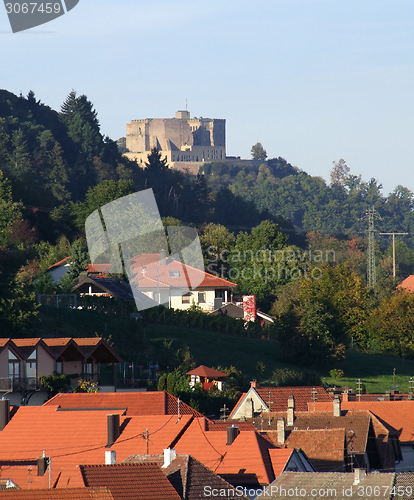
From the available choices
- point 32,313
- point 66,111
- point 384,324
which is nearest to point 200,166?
point 66,111

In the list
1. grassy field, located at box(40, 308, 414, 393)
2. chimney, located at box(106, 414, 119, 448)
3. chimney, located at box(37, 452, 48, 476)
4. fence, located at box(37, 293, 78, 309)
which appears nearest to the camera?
chimney, located at box(37, 452, 48, 476)

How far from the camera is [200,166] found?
189 meters

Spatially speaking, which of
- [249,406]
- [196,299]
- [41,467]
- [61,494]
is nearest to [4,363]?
[249,406]

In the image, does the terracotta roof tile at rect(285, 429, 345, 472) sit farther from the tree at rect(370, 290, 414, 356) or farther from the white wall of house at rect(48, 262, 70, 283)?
the white wall of house at rect(48, 262, 70, 283)

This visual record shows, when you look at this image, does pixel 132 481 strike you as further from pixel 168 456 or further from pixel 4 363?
pixel 4 363

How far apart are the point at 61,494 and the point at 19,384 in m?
18.4

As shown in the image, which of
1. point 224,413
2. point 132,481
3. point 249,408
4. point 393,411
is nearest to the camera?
point 132,481

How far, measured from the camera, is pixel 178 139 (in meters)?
191

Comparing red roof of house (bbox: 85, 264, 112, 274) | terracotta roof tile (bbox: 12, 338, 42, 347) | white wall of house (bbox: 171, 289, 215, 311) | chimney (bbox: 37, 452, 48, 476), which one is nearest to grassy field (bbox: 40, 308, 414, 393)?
terracotta roof tile (bbox: 12, 338, 42, 347)

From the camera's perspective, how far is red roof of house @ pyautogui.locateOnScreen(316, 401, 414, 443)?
27.6 m

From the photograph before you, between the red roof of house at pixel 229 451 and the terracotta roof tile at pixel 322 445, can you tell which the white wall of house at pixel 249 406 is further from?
the red roof of house at pixel 229 451

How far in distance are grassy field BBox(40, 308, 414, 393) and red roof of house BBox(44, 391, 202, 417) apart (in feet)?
43.2

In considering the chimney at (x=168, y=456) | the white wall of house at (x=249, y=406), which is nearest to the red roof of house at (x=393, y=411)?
the white wall of house at (x=249, y=406)

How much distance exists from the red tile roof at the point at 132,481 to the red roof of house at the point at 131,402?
1060 centimetres
